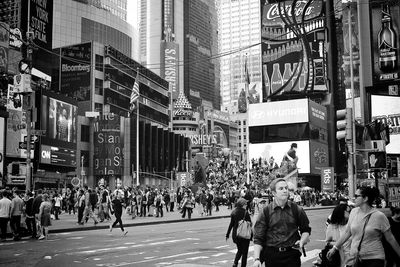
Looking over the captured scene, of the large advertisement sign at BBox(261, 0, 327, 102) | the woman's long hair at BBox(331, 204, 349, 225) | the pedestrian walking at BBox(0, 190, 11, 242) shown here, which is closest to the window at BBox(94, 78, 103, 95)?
the large advertisement sign at BBox(261, 0, 327, 102)

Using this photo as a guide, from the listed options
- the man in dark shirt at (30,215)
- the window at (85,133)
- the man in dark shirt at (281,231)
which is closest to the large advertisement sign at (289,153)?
the window at (85,133)

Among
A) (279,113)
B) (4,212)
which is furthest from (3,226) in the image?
(279,113)

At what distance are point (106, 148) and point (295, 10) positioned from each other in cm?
5404

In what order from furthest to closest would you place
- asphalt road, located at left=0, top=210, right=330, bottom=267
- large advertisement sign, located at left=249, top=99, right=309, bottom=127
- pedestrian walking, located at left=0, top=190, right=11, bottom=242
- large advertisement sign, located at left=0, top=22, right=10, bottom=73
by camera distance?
1. large advertisement sign, located at left=249, top=99, right=309, bottom=127
2. large advertisement sign, located at left=0, top=22, right=10, bottom=73
3. pedestrian walking, located at left=0, top=190, right=11, bottom=242
4. asphalt road, located at left=0, top=210, right=330, bottom=267

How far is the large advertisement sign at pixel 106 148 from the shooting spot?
8306cm

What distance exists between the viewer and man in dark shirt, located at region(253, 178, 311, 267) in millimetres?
5938

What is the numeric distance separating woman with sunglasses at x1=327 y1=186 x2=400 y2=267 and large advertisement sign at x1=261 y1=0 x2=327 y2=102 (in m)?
107

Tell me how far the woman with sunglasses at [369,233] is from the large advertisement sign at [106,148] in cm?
7792

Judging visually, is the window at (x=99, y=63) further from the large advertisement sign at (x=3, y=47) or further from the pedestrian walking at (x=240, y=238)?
the pedestrian walking at (x=240, y=238)

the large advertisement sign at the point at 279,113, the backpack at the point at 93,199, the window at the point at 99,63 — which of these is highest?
the window at the point at 99,63

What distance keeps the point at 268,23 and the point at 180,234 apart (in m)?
99.2

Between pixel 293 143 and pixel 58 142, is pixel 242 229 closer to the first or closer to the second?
pixel 58 142

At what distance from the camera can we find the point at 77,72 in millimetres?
89438

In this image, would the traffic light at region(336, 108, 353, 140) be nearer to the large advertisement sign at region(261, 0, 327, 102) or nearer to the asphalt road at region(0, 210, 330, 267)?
the asphalt road at region(0, 210, 330, 267)
